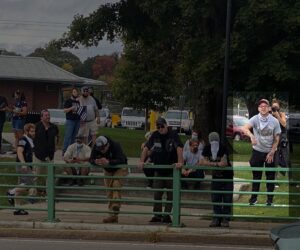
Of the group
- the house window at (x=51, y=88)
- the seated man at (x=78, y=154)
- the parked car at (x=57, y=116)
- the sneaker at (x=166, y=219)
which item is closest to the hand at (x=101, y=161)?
the sneaker at (x=166, y=219)

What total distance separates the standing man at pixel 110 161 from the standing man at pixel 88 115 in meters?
4.23

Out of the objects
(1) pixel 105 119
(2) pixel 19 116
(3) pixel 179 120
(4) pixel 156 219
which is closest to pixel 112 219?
(4) pixel 156 219

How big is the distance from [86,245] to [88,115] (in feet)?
20.3

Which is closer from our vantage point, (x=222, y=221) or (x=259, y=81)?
(x=222, y=221)

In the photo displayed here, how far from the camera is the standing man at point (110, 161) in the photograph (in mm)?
11477

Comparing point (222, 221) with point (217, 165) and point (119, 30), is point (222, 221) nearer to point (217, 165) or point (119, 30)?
point (217, 165)

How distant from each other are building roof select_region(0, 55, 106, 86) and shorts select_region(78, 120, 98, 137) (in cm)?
3370

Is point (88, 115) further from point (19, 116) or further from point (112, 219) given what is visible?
point (112, 219)

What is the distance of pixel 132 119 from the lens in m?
57.7

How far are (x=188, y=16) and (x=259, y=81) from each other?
307 centimetres

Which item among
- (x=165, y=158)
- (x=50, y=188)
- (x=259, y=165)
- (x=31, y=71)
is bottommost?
(x=50, y=188)

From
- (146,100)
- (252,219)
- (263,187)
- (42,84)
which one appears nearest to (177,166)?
(252,219)

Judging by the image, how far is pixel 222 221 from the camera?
11516 mm

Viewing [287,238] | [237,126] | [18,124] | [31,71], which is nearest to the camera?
[287,238]
